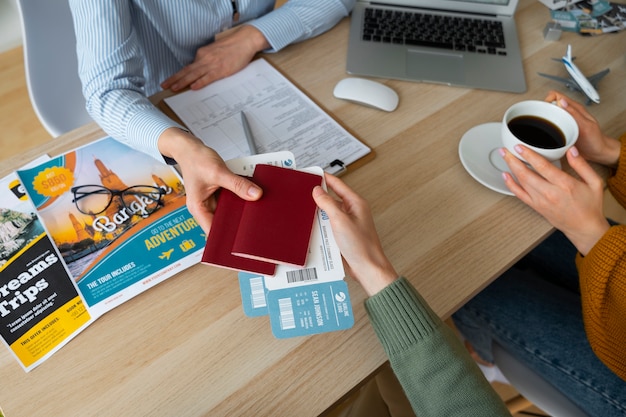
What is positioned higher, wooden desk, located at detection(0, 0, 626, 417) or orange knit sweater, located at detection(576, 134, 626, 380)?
wooden desk, located at detection(0, 0, 626, 417)

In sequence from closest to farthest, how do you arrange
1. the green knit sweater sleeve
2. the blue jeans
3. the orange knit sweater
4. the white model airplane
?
the green knit sweater sleeve
the orange knit sweater
the blue jeans
the white model airplane

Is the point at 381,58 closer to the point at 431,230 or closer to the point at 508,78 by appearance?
the point at 508,78

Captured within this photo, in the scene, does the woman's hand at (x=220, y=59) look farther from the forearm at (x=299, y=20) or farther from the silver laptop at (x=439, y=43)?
the silver laptop at (x=439, y=43)

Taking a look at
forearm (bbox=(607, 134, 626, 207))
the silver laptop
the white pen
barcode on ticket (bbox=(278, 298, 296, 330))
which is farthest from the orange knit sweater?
the white pen

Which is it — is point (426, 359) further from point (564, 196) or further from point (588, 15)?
point (588, 15)

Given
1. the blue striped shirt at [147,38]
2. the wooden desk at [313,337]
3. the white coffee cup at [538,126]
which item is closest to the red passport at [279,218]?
the wooden desk at [313,337]

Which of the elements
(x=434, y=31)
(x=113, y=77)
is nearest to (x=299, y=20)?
(x=434, y=31)

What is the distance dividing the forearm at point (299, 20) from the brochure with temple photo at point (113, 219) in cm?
42

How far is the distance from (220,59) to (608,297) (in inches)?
34.9

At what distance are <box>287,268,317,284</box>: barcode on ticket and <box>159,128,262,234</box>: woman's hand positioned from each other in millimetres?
125

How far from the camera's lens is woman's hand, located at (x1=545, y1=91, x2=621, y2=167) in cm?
85

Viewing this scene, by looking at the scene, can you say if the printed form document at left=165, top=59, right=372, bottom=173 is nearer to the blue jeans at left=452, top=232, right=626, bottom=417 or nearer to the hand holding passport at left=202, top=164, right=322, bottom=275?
the hand holding passport at left=202, top=164, right=322, bottom=275

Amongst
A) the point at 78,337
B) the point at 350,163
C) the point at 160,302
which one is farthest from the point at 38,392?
the point at 350,163

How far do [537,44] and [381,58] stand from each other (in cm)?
41
